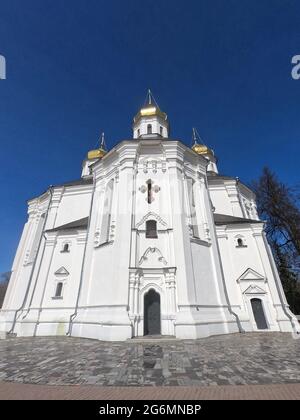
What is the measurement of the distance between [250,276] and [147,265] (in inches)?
337

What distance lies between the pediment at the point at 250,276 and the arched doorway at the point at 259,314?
58.8 inches

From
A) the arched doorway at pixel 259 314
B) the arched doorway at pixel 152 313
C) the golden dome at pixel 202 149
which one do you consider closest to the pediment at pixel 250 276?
the arched doorway at pixel 259 314

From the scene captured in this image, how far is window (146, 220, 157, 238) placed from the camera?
15.6m

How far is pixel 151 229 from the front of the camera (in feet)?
52.6

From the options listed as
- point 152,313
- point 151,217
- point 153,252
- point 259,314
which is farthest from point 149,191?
point 259,314

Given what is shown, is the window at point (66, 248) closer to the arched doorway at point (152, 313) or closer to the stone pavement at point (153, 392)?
the arched doorway at point (152, 313)

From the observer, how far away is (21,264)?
2248 cm

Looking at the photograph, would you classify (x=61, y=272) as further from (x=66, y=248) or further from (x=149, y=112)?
(x=149, y=112)

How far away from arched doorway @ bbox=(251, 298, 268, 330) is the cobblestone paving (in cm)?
703

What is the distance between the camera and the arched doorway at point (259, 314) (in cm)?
1662

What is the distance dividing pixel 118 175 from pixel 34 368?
43.1 ft

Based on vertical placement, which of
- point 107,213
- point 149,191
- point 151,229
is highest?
point 149,191

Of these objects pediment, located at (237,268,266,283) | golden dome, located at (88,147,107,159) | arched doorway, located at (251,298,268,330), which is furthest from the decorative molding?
golden dome, located at (88,147,107,159)
